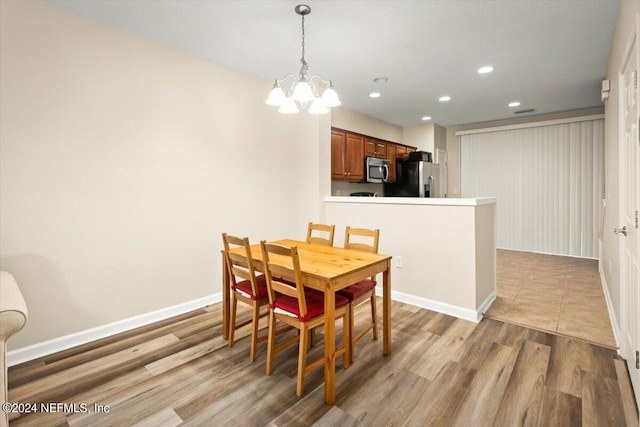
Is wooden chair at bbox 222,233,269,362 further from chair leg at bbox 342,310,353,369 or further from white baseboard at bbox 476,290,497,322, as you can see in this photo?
white baseboard at bbox 476,290,497,322

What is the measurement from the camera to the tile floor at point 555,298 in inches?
109

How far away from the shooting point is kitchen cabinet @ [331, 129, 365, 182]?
4.69 m

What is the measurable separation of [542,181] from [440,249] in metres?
3.96

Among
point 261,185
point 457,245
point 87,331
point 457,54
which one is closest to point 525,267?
point 457,245

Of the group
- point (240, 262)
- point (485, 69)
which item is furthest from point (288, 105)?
point (485, 69)

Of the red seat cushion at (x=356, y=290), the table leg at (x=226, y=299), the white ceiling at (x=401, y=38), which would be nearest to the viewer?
the red seat cushion at (x=356, y=290)

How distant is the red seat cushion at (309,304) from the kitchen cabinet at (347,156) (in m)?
2.75

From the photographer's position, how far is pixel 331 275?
6.23 feet

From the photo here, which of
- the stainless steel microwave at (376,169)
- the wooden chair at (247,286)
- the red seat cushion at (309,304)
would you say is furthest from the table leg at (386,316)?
the stainless steel microwave at (376,169)

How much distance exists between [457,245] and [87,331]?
3258 mm

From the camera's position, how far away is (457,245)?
3.03m

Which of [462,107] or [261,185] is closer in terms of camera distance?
[261,185]

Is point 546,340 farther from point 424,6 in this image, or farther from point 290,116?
point 290,116

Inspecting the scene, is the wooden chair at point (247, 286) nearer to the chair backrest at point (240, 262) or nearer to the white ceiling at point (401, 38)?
the chair backrest at point (240, 262)
